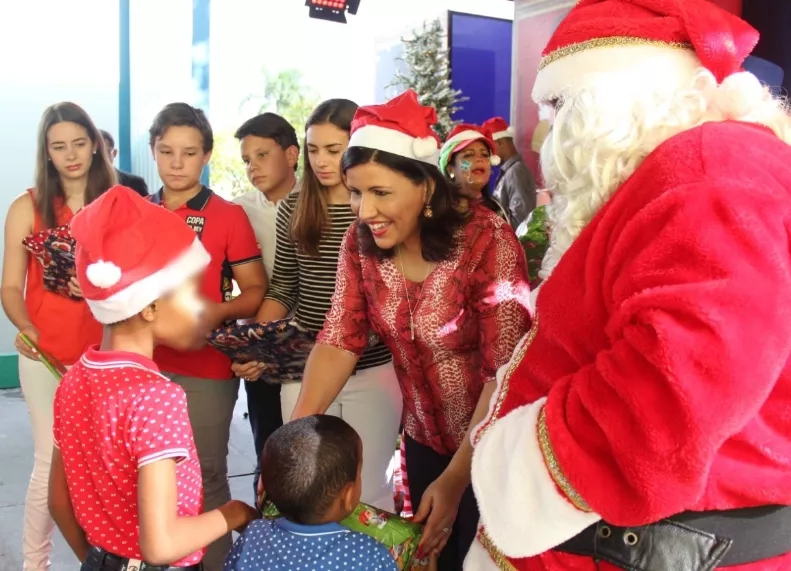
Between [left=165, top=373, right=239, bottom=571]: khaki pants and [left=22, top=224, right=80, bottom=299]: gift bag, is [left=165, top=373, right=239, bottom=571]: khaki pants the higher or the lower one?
the lower one

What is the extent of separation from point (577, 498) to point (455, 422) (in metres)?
0.95

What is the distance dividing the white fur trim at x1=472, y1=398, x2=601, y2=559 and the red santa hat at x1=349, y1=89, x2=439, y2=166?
3.45 feet

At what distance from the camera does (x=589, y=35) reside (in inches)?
42.1

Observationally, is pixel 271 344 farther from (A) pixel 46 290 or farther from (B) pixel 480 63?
(B) pixel 480 63

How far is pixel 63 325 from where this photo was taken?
2.71m

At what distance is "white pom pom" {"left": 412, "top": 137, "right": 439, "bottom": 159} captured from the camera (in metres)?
1.94

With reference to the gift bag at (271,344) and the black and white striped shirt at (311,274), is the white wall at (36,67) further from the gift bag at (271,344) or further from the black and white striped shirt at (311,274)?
the gift bag at (271,344)

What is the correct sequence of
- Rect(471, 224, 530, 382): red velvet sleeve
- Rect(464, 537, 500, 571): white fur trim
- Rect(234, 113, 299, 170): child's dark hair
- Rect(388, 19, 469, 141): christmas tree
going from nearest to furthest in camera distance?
Rect(464, 537, 500, 571): white fur trim
Rect(471, 224, 530, 382): red velvet sleeve
Rect(234, 113, 299, 170): child's dark hair
Rect(388, 19, 469, 141): christmas tree

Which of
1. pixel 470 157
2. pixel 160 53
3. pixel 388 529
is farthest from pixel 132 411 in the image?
pixel 160 53

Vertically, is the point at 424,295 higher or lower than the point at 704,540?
higher

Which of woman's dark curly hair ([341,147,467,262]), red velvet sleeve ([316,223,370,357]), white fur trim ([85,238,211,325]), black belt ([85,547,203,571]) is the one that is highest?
woman's dark curly hair ([341,147,467,262])

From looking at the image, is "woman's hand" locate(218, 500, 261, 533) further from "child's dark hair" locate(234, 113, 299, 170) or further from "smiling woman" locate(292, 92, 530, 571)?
"child's dark hair" locate(234, 113, 299, 170)

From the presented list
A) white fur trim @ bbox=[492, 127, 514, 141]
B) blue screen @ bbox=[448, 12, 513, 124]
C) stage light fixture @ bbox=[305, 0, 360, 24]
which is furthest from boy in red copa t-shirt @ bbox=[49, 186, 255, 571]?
blue screen @ bbox=[448, 12, 513, 124]

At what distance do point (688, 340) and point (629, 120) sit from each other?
0.35 m
